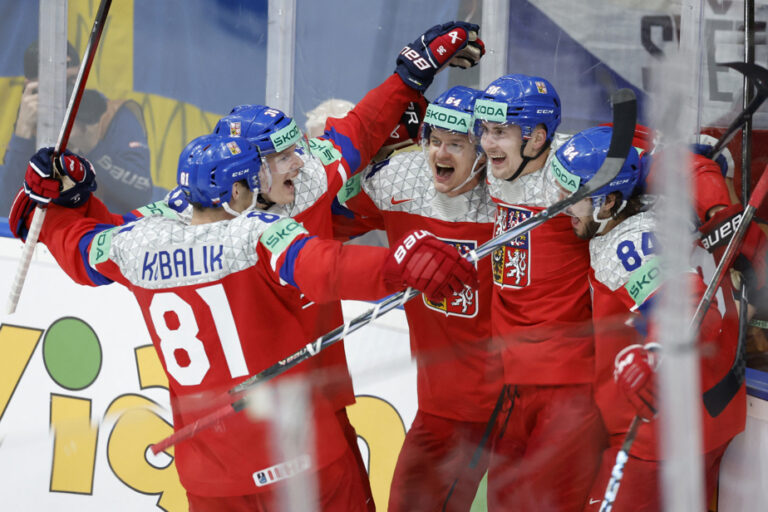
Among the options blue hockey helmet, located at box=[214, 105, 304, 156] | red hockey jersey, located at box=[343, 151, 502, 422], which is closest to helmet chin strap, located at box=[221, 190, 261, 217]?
blue hockey helmet, located at box=[214, 105, 304, 156]

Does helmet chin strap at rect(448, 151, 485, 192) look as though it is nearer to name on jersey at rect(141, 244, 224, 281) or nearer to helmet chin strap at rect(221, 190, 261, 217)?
helmet chin strap at rect(221, 190, 261, 217)

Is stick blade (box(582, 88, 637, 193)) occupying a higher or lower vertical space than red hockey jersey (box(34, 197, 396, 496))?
higher

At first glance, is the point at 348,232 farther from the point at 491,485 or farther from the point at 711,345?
the point at 711,345

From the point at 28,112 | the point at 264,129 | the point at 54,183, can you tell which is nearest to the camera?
the point at 264,129

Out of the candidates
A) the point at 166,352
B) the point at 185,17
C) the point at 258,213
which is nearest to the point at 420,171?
the point at 258,213

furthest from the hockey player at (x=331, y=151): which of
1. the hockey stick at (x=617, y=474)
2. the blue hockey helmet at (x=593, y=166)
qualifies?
the hockey stick at (x=617, y=474)

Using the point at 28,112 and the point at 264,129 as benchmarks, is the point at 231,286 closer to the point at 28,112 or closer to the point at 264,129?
the point at 264,129

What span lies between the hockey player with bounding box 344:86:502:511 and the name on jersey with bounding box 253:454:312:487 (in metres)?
0.51

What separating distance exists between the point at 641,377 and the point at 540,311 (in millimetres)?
475

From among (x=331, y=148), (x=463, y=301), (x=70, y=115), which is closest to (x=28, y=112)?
(x=70, y=115)

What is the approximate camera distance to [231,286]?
84.8 inches

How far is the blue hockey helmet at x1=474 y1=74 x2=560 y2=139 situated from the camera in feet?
7.57

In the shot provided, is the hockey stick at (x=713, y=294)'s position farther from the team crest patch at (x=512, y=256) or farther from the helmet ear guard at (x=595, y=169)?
the team crest patch at (x=512, y=256)

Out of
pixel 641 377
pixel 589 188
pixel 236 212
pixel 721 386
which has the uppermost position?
pixel 589 188
